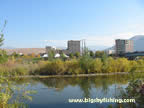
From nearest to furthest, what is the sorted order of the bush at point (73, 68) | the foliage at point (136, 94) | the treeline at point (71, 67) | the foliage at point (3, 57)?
1. the foliage at point (3, 57)
2. the foliage at point (136, 94)
3. the bush at point (73, 68)
4. the treeline at point (71, 67)

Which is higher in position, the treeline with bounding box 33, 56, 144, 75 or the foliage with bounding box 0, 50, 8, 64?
the foliage with bounding box 0, 50, 8, 64

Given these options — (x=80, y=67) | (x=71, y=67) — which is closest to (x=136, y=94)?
(x=80, y=67)

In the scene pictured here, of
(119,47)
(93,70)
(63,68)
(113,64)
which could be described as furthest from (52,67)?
(119,47)

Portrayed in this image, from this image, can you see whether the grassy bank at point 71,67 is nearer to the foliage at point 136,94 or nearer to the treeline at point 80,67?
the treeline at point 80,67

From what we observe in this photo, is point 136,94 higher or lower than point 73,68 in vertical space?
higher

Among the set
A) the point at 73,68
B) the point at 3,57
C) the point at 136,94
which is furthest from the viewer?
the point at 73,68

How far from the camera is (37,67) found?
70.3 feet

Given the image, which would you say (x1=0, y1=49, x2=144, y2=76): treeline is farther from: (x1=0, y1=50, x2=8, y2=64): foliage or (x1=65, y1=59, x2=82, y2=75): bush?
(x1=0, y1=50, x2=8, y2=64): foliage

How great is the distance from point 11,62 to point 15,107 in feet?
62.7

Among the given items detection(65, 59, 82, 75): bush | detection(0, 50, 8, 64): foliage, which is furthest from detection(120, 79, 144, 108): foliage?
detection(65, 59, 82, 75): bush

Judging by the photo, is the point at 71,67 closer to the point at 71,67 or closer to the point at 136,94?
the point at 71,67

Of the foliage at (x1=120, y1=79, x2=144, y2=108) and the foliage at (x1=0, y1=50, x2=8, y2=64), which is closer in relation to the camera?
the foliage at (x1=0, y1=50, x2=8, y2=64)

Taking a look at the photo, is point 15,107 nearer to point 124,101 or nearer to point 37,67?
point 124,101

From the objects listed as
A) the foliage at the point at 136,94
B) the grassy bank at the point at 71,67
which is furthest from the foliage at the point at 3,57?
the grassy bank at the point at 71,67
